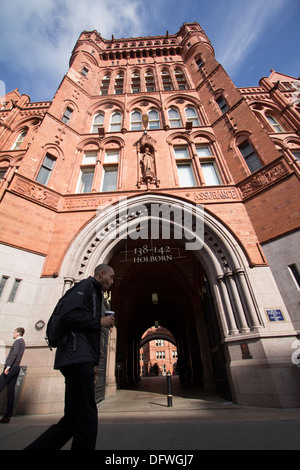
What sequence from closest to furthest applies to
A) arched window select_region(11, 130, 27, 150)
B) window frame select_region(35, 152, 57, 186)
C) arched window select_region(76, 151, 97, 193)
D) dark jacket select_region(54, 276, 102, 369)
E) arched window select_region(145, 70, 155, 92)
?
1. dark jacket select_region(54, 276, 102, 369)
2. window frame select_region(35, 152, 57, 186)
3. arched window select_region(76, 151, 97, 193)
4. arched window select_region(11, 130, 27, 150)
5. arched window select_region(145, 70, 155, 92)

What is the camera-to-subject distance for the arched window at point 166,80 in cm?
1644

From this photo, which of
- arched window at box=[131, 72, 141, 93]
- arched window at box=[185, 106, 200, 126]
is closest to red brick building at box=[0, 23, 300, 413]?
arched window at box=[185, 106, 200, 126]

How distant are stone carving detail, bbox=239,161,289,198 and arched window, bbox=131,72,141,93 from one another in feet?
43.3

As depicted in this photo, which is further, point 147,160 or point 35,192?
point 147,160

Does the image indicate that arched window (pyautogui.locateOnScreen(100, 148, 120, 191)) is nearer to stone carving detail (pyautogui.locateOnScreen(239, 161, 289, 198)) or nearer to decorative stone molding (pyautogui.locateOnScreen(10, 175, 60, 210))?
decorative stone molding (pyautogui.locateOnScreen(10, 175, 60, 210))

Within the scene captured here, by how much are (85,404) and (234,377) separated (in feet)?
16.6

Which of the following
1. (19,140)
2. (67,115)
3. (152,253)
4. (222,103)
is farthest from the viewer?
(19,140)

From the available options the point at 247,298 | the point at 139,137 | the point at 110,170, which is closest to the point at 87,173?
the point at 110,170

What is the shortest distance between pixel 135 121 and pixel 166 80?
7155mm

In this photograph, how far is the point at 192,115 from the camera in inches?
512

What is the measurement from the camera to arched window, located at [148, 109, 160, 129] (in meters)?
12.6

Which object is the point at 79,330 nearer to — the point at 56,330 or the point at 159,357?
the point at 56,330
